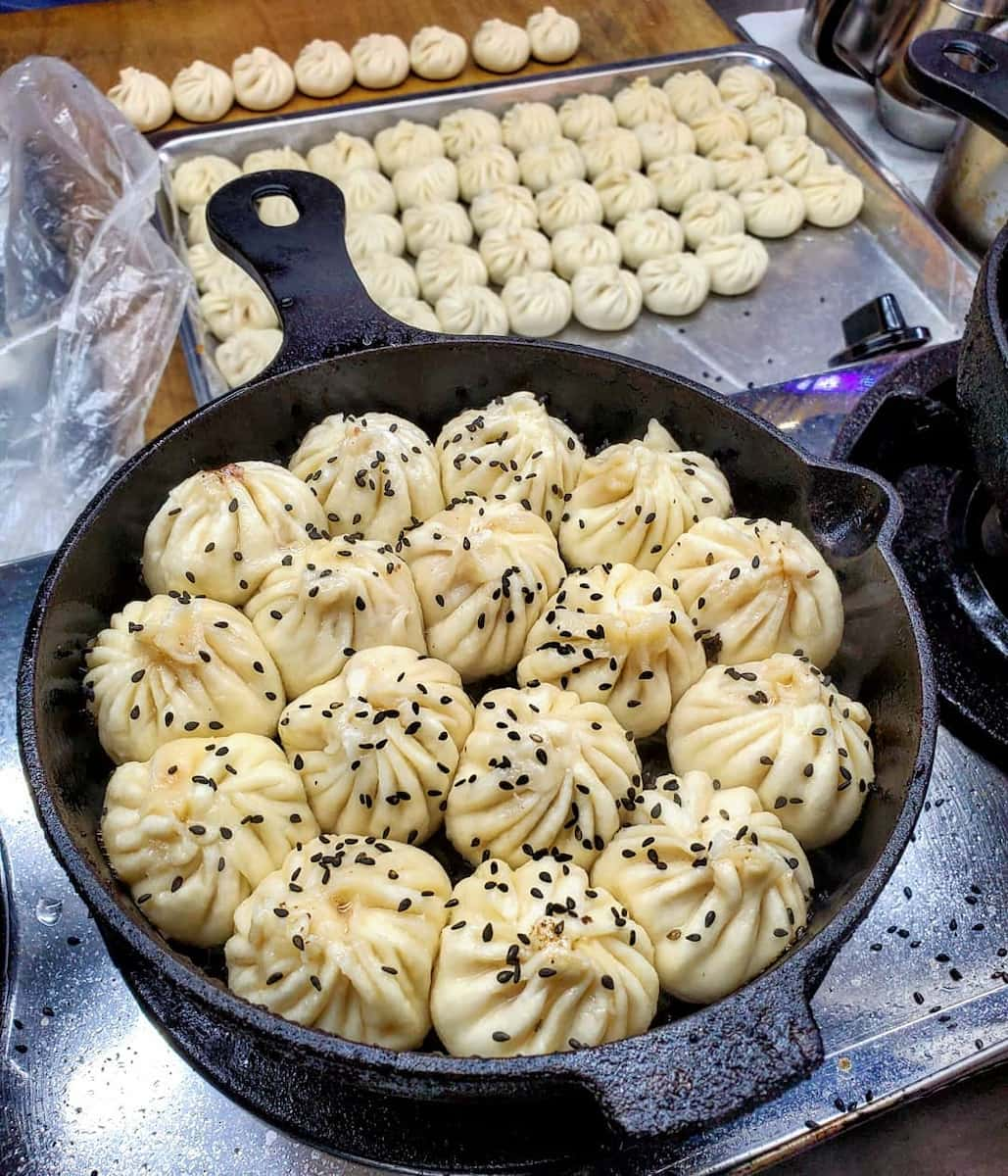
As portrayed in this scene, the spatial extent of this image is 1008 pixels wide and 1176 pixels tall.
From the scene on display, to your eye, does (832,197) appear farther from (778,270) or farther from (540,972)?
(540,972)

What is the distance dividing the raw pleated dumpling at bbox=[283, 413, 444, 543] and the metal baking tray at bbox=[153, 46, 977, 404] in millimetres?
1378

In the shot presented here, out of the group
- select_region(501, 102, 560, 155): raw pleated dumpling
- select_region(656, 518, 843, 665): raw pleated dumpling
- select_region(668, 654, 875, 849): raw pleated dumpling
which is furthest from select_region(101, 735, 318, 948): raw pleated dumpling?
select_region(501, 102, 560, 155): raw pleated dumpling

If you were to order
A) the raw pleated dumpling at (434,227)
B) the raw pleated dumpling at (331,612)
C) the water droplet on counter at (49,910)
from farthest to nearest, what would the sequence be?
the raw pleated dumpling at (434,227) < the water droplet on counter at (49,910) < the raw pleated dumpling at (331,612)

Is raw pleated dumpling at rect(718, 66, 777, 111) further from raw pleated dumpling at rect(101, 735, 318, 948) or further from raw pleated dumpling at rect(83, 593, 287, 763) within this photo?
raw pleated dumpling at rect(101, 735, 318, 948)

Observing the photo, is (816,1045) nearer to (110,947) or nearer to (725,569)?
(725,569)

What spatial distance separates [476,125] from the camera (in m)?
3.92

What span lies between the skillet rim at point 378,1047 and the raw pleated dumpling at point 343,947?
52 millimetres

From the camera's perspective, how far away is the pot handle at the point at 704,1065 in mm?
1057

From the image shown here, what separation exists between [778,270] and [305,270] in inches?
91.8

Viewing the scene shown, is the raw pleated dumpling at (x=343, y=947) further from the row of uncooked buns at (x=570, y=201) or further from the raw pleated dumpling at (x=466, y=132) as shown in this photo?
the raw pleated dumpling at (x=466, y=132)

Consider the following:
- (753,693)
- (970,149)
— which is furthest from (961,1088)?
(970,149)

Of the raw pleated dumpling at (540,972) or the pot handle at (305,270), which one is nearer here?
the raw pleated dumpling at (540,972)

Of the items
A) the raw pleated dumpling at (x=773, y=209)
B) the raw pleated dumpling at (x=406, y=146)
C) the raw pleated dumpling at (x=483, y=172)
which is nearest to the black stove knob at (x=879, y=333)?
the raw pleated dumpling at (x=773, y=209)

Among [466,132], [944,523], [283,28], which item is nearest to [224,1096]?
[944,523]
